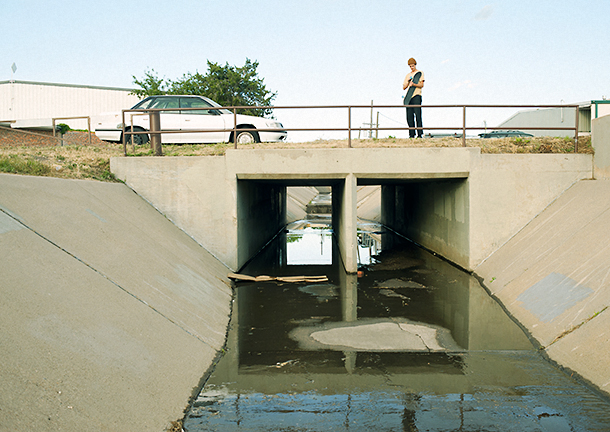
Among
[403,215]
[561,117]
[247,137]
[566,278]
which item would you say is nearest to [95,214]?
[247,137]

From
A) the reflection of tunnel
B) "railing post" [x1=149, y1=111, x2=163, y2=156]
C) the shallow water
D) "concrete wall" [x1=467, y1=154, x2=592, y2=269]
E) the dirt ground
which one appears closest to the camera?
the shallow water

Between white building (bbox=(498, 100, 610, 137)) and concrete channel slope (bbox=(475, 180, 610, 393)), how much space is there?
978 cm

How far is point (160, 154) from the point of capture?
1294cm

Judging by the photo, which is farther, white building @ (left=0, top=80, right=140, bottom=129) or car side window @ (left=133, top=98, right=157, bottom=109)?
white building @ (left=0, top=80, right=140, bottom=129)

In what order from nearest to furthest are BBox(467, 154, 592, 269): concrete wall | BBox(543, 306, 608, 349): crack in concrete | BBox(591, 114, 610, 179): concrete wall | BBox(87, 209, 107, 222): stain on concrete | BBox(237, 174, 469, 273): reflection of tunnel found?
BBox(543, 306, 608, 349): crack in concrete → BBox(87, 209, 107, 222): stain on concrete → BBox(591, 114, 610, 179): concrete wall → BBox(467, 154, 592, 269): concrete wall → BBox(237, 174, 469, 273): reflection of tunnel

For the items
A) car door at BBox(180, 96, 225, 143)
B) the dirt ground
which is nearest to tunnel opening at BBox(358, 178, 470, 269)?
the dirt ground

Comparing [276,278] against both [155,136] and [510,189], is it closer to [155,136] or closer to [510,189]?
[155,136]

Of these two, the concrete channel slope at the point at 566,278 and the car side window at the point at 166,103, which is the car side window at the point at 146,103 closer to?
the car side window at the point at 166,103

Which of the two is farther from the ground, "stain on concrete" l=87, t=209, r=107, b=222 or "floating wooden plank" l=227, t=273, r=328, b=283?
"stain on concrete" l=87, t=209, r=107, b=222

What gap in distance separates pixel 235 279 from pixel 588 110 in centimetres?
2317

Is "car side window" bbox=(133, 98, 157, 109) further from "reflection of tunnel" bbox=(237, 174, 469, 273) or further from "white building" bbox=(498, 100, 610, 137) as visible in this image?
"white building" bbox=(498, 100, 610, 137)

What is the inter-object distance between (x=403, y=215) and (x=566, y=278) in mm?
13934

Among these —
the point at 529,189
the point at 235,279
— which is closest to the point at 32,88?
the point at 235,279

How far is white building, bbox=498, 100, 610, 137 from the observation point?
21.8 meters
